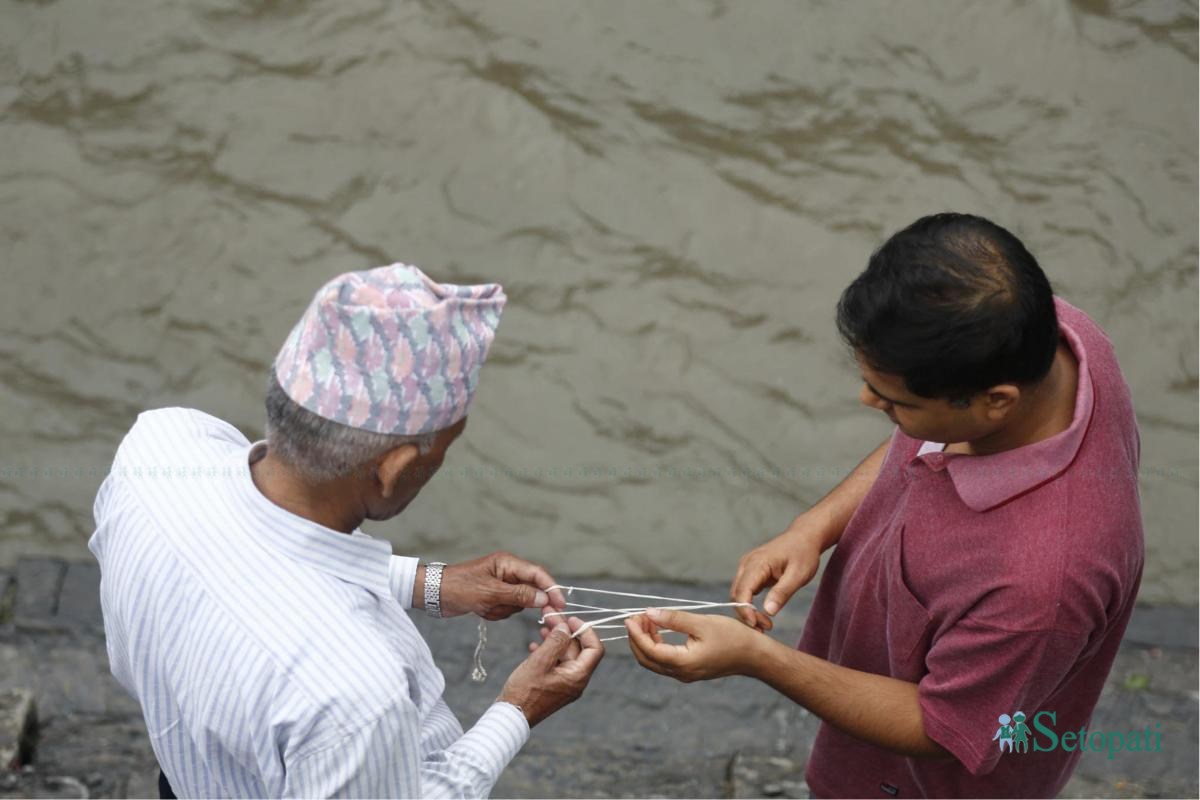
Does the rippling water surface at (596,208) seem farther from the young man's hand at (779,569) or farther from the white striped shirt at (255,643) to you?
the white striped shirt at (255,643)

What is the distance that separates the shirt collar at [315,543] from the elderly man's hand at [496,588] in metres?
0.63

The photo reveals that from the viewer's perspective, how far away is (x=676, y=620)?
2242 millimetres

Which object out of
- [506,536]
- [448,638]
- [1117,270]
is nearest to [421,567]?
[448,638]

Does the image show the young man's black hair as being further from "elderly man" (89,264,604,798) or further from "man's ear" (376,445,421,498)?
"man's ear" (376,445,421,498)

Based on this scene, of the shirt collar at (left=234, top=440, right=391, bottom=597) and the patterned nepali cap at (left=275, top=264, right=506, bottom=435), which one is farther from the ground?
the patterned nepali cap at (left=275, top=264, right=506, bottom=435)

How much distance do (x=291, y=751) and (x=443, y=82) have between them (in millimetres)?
3209

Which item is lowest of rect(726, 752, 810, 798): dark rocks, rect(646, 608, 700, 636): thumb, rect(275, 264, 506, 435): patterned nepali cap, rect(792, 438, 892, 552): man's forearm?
rect(726, 752, 810, 798): dark rocks

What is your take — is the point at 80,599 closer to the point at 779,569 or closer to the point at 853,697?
the point at 779,569

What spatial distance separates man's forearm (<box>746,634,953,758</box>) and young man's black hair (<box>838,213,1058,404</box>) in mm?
550

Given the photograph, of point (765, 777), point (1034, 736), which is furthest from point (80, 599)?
point (1034, 736)

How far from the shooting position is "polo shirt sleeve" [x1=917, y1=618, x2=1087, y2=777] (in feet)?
6.44

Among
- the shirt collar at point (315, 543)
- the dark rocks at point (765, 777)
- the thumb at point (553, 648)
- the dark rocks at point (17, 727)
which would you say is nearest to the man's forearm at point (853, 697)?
the thumb at point (553, 648)

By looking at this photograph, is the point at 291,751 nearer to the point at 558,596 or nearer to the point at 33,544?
the point at 558,596

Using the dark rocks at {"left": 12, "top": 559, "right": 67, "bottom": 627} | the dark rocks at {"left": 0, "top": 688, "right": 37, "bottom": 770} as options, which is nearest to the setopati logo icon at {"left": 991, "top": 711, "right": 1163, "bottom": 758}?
the dark rocks at {"left": 0, "top": 688, "right": 37, "bottom": 770}
